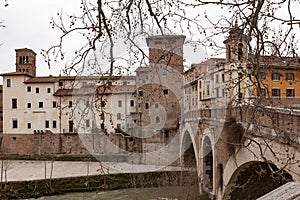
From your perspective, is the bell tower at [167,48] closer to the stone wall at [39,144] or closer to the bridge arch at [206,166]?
the bridge arch at [206,166]

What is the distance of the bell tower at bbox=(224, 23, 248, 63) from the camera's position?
2322 millimetres

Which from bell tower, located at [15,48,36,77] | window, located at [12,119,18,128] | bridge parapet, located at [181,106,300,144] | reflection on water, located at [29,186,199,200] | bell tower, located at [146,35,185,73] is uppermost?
bell tower, located at [15,48,36,77]

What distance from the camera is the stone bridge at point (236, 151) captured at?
481 cm

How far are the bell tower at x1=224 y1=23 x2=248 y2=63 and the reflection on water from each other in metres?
7.69

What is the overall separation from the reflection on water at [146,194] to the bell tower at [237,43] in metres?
7.69

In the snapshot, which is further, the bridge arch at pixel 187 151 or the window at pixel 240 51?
the bridge arch at pixel 187 151

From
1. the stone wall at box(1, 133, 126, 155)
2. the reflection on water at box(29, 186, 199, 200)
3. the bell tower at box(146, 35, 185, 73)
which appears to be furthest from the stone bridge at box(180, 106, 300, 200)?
the stone wall at box(1, 133, 126, 155)

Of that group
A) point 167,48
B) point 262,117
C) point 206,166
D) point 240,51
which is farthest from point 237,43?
point 206,166

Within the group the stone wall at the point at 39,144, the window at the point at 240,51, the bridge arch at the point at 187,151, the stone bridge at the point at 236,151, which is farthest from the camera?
the stone wall at the point at 39,144

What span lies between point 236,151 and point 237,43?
4.44 m

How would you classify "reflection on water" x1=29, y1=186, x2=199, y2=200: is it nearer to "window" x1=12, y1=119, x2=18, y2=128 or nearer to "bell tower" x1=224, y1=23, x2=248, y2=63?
"bell tower" x1=224, y1=23, x2=248, y2=63

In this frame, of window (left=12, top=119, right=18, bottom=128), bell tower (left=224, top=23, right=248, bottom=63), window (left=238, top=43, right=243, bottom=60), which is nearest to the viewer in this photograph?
bell tower (left=224, top=23, right=248, bottom=63)

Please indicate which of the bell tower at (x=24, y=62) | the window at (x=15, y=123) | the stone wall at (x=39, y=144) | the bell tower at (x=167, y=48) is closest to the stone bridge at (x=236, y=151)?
the bell tower at (x=167, y=48)

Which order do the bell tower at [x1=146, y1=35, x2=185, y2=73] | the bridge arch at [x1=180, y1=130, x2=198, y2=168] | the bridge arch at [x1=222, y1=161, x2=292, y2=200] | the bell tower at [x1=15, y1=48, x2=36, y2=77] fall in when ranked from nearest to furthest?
the bell tower at [x1=146, y1=35, x2=185, y2=73] → the bridge arch at [x1=222, y1=161, x2=292, y2=200] → the bridge arch at [x1=180, y1=130, x2=198, y2=168] → the bell tower at [x1=15, y1=48, x2=36, y2=77]
